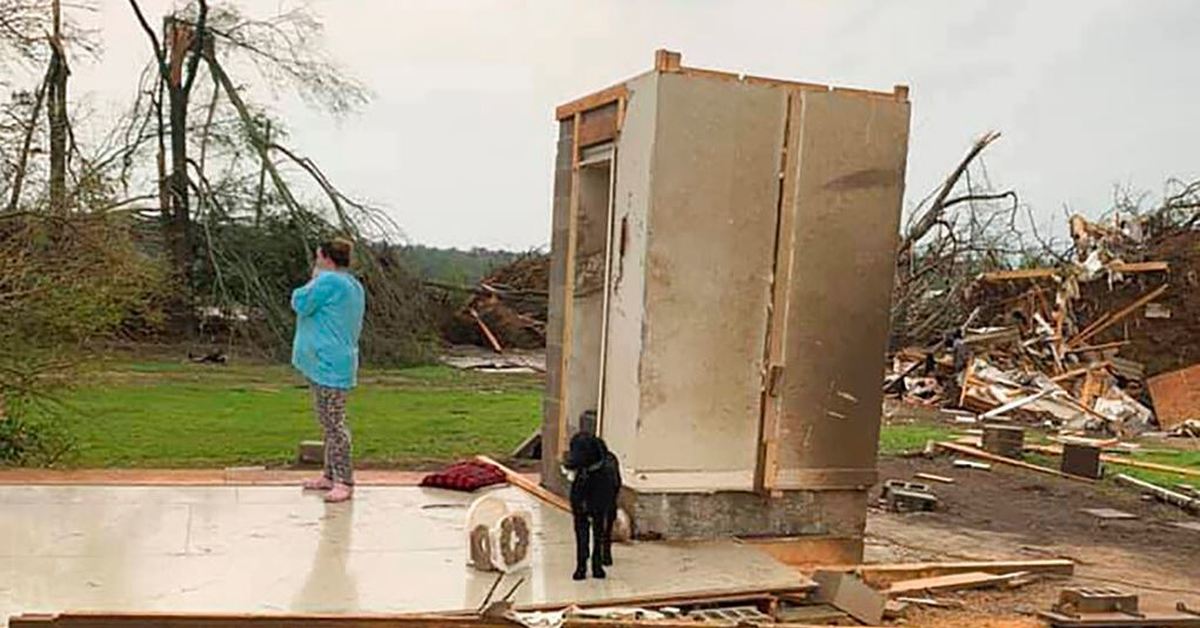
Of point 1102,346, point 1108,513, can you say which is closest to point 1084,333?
point 1102,346

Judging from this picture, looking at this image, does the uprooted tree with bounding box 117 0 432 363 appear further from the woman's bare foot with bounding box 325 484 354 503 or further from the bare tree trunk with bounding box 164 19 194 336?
the woman's bare foot with bounding box 325 484 354 503

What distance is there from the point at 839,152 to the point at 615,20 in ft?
19.9

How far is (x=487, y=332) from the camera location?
84.5 feet

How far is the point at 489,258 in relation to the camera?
88.5 ft

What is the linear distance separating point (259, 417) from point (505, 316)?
12.9m

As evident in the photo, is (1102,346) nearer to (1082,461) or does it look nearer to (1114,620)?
(1082,461)

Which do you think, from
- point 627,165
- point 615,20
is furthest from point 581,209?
point 615,20

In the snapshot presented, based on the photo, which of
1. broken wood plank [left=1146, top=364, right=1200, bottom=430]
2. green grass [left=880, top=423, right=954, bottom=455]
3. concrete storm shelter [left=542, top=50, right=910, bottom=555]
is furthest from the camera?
broken wood plank [left=1146, top=364, right=1200, bottom=430]

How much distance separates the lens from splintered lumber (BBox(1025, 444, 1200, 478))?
12.1m

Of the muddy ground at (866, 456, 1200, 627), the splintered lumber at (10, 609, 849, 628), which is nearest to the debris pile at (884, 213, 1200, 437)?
the muddy ground at (866, 456, 1200, 627)

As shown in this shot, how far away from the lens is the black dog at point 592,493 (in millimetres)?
5398

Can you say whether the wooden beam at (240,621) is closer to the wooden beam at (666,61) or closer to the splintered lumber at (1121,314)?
the wooden beam at (666,61)

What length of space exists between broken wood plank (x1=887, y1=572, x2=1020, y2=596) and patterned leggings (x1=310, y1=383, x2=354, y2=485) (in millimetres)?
3032

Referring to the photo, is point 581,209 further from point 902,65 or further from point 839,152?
point 902,65
